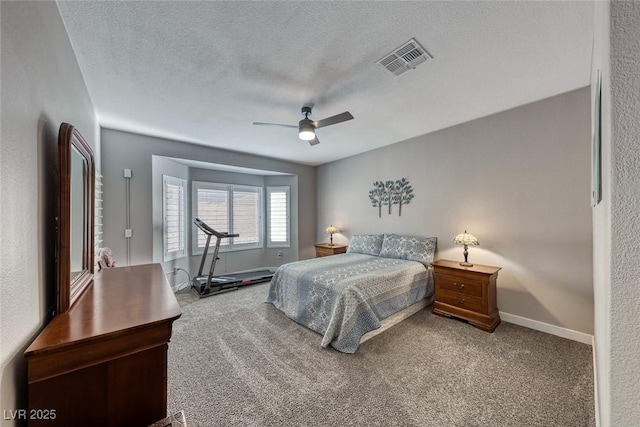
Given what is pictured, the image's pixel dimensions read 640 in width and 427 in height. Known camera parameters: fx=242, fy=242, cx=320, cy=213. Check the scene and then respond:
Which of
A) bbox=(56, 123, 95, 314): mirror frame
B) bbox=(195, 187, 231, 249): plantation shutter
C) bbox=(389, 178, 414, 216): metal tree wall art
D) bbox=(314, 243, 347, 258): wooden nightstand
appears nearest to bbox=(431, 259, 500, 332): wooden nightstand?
bbox=(389, 178, 414, 216): metal tree wall art

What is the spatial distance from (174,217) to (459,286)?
4714 millimetres

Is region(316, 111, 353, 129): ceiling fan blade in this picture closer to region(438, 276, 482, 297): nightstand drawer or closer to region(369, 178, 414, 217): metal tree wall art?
region(369, 178, 414, 217): metal tree wall art

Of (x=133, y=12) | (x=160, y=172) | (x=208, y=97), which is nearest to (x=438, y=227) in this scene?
(x=208, y=97)

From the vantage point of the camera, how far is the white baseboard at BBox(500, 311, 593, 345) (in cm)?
254

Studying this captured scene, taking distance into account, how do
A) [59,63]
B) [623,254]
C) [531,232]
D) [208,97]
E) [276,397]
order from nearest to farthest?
[623,254] < [59,63] < [276,397] < [208,97] < [531,232]

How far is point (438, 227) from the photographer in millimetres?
3773

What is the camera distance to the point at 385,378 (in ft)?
6.64

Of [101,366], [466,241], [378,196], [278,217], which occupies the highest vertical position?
[378,196]

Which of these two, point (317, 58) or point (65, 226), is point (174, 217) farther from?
point (317, 58)

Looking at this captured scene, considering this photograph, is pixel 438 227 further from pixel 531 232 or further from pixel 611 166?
pixel 611 166

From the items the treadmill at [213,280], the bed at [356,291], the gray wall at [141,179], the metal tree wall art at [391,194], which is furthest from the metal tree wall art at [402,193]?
the treadmill at [213,280]

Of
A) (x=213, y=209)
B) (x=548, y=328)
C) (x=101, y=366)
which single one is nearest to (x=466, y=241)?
(x=548, y=328)

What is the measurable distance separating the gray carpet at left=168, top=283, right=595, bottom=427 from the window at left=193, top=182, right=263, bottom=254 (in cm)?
256

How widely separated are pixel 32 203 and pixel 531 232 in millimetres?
4194
